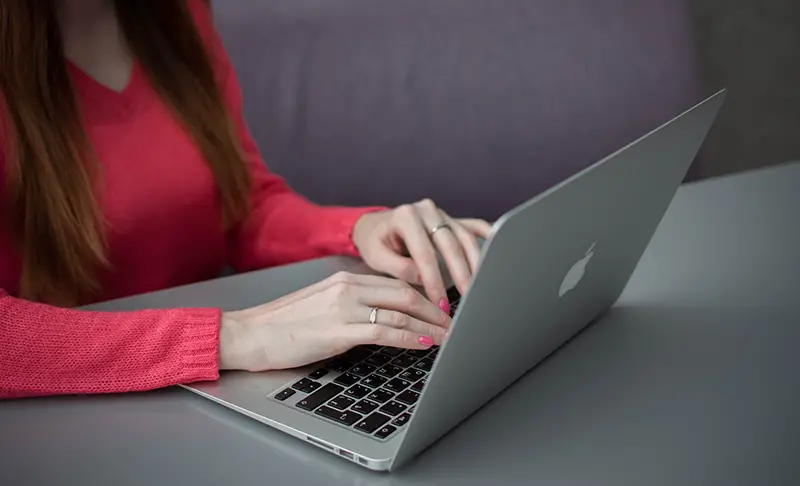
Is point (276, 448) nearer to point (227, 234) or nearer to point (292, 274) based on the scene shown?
point (292, 274)

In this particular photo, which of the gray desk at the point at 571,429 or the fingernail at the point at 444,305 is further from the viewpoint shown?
the fingernail at the point at 444,305

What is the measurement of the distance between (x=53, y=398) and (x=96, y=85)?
562 millimetres

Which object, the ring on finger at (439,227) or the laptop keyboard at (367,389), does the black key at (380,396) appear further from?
the ring on finger at (439,227)

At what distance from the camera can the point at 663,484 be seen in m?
0.49

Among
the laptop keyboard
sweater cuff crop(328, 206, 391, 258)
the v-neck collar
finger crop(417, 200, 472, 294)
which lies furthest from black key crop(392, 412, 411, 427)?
the v-neck collar

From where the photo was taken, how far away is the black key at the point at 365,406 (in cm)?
57

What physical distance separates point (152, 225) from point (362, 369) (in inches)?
21.6

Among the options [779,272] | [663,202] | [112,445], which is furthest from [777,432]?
[112,445]

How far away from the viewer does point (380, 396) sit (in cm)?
60

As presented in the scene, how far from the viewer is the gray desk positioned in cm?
51

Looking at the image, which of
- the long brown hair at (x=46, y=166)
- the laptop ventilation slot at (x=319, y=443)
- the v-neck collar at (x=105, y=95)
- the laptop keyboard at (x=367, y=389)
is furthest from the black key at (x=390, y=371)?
the v-neck collar at (x=105, y=95)

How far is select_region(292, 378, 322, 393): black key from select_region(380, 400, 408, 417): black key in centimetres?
7

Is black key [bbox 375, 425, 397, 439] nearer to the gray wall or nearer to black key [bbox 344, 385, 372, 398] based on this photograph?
black key [bbox 344, 385, 372, 398]

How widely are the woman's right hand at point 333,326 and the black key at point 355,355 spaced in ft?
0.09
